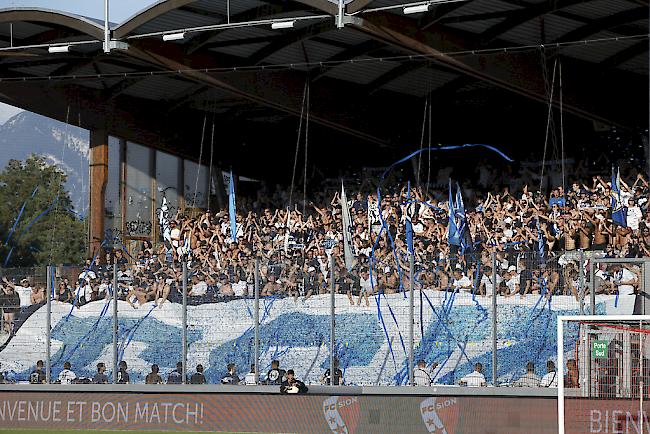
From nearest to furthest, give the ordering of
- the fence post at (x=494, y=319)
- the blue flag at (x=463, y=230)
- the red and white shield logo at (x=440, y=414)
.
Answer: the red and white shield logo at (x=440, y=414)
the fence post at (x=494, y=319)
the blue flag at (x=463, y=230)

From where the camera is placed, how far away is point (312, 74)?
100 ft

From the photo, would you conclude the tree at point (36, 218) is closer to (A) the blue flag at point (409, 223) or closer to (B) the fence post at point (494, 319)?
(A) the blue flag at point (409, 223)

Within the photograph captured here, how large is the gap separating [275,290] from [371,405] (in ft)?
12.2

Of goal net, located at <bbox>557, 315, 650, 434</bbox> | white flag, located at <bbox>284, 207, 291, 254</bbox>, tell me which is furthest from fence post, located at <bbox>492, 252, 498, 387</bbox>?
white flag, located at <bbox>284, 207, 291, 254</bbox>

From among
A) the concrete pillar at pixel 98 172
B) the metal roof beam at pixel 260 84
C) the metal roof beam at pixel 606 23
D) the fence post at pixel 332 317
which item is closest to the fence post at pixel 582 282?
the fence post at pixel 332 317

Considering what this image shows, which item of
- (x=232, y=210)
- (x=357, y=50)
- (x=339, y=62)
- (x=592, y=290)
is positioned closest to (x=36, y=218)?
(x=232, y=210)

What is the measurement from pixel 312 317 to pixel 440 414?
4064 millimetres

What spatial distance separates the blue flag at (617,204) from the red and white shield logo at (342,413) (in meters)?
9.64

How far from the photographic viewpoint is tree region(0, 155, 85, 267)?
42344 mm

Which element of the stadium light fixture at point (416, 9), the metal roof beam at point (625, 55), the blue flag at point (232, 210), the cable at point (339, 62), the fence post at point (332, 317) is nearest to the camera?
the fence post at point (332, 317)

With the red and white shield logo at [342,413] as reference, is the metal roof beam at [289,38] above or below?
above

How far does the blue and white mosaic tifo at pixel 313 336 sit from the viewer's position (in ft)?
63.2

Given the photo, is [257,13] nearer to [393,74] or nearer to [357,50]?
[357,50]

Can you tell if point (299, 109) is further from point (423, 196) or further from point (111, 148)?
point (111, 148)
